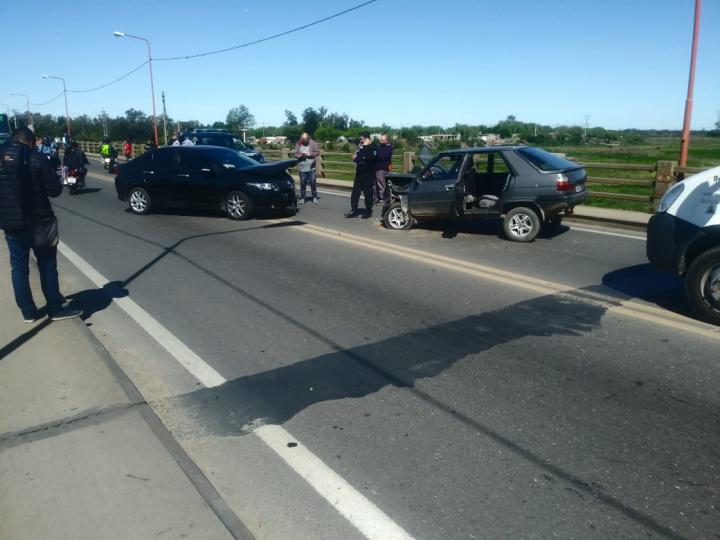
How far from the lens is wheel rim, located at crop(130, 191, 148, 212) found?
46.2 ft

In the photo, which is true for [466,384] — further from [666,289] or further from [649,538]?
[666,289]

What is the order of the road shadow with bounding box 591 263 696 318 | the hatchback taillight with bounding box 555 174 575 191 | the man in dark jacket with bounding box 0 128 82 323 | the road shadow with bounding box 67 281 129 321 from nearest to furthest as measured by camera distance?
the man in dark jacket with bounding box 0 128 82 323
the road shadow with bounding box 591 263 696 318
the road shadow with bounding box 67 281 129 321
the hatchback taillight with bounding box 555 174 575 191

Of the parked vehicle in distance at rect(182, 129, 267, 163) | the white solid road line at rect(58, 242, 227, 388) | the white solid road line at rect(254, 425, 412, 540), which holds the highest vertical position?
the parked vehicle in distance at rect(182, 129, 267, 163)

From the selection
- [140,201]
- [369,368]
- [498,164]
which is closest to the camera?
[369,368]

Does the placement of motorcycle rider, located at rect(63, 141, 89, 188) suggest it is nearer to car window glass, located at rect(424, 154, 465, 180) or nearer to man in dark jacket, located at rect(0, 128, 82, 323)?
car window glass, located at rect(424, 154, 465, 180)

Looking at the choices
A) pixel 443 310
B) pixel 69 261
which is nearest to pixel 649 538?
pixel 443 310

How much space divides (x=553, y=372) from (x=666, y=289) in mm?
3145

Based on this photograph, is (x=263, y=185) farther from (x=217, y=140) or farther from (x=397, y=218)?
(x=217, y=140)

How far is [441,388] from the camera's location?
14.3ft

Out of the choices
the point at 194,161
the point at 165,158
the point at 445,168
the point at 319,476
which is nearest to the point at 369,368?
the point at 319,476

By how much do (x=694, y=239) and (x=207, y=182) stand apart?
33.3 feet

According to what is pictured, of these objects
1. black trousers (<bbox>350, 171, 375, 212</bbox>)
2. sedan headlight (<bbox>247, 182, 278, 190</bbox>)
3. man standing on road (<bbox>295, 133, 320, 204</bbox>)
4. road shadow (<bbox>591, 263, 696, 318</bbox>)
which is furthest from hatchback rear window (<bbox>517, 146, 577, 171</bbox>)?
man standing on road (<bbox>295, 133, 320, 204</bbox>)

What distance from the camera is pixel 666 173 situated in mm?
12453

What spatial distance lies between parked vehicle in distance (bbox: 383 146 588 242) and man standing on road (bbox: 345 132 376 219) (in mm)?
1755
